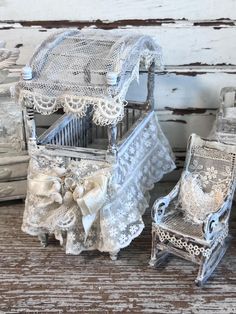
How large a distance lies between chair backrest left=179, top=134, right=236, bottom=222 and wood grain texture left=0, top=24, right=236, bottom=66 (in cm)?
60

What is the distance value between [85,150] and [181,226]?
0.60m

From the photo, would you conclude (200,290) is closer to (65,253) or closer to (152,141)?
(65,253)

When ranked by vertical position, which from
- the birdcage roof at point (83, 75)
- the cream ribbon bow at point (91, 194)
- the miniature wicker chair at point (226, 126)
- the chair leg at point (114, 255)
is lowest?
the chair leg at point (114, 255)

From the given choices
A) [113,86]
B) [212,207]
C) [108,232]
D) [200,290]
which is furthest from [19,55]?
[200,290]

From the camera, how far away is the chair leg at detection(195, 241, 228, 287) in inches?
91.6

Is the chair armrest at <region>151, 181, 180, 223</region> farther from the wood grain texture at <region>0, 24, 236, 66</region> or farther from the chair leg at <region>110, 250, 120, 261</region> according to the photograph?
the wood grain texture at <region>0, 24, 236, 66</region>

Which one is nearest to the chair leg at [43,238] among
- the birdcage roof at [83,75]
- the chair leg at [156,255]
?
the chair leg at [156,255]

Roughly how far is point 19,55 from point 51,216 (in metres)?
1.05

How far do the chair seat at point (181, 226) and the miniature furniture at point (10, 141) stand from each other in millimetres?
907

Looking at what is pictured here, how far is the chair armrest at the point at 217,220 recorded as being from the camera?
225 cm

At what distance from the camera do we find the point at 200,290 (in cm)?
232

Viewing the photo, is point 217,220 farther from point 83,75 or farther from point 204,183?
point 83,75
